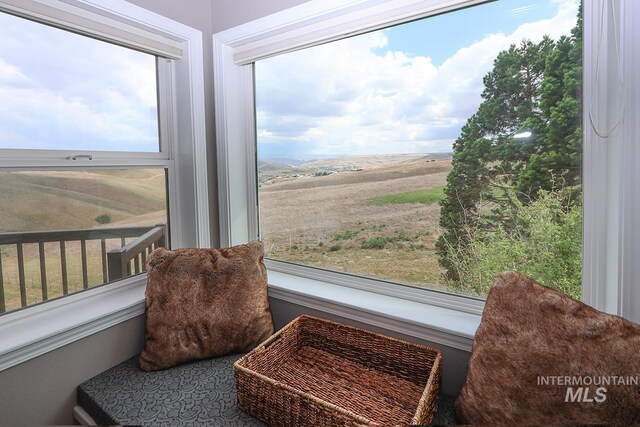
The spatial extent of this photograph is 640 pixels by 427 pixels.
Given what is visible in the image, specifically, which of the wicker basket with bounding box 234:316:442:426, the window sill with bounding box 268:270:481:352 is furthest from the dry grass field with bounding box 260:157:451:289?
the wicker basket with bounding box 234:316:442:426

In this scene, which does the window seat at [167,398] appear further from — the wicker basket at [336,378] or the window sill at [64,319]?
the window sill at [64,319]

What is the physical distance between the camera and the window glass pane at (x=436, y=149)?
1.16 metres

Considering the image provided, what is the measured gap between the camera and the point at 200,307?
4.65 ft

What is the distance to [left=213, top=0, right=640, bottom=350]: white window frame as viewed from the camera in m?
0.96

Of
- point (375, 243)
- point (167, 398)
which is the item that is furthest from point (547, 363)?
point (167, 398)

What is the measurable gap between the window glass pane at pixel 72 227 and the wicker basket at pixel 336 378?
865 millimetres

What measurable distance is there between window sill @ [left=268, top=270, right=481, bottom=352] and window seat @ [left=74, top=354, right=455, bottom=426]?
0.23 meters

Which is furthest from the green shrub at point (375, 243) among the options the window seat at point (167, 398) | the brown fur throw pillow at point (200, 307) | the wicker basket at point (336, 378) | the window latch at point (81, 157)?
the window latch at point (81, 157)

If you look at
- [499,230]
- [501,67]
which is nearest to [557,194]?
[499,230]

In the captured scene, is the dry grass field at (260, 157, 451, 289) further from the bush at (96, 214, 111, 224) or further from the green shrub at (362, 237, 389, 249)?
the bush at (96, 214, 111, 224)

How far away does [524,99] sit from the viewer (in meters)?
1.19

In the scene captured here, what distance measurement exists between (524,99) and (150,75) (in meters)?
1.67

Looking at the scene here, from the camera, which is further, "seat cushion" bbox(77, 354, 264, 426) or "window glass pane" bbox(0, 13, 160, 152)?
"window glass pane" bbox(0, 13, 160, 152)

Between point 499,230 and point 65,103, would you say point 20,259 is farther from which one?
point 499,230
